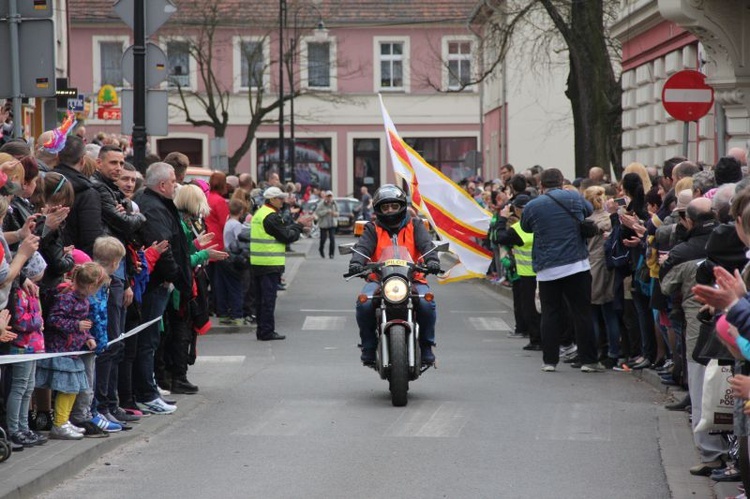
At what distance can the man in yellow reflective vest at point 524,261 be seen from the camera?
17578mm

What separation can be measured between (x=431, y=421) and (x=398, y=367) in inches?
35.3

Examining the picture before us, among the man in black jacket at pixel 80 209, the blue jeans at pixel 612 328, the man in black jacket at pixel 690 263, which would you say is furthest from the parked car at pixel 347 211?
the man in black jacket at pixel 80 209

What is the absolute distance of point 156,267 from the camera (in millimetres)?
11719

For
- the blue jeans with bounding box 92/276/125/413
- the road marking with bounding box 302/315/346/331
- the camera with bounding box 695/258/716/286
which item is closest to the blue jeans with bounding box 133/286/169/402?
the blue jeans with bounding box 92/276/125/413

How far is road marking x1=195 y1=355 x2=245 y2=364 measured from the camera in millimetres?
16000

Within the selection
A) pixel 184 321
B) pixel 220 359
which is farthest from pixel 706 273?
pixel 220 359

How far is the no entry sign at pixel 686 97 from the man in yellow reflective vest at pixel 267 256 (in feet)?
16.2

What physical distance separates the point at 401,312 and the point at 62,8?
2755 cm

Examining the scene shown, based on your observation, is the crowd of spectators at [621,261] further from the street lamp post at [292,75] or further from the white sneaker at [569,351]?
the street lamp post at [292,75]

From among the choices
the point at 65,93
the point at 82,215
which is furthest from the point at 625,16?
the point at 82,215

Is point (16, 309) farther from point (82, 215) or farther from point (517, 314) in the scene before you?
point (517, 314)

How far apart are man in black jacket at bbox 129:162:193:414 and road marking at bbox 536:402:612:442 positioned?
3048mm

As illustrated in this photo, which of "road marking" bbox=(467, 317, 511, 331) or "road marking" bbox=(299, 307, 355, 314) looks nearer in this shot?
"road marking" bbox=(467, 317, 511, 331)

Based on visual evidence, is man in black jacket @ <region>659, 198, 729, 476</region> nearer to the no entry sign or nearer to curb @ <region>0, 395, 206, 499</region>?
curb @ <region>0, 395, 206, 499</region>
